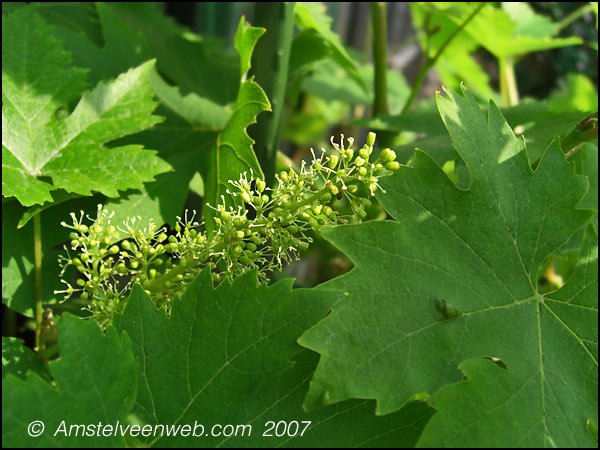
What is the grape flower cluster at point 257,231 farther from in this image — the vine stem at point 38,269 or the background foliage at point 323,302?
the vine stem at point 38,269

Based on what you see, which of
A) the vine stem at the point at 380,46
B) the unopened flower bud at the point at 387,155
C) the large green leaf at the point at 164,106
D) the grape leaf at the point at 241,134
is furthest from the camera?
the vine stem at the point at 380,46

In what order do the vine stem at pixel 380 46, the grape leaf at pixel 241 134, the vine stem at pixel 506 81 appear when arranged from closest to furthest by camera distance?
the grape leaf at pixel 241 134, the vine stem at pixel 380 46, the vine stem at pixel 506 81

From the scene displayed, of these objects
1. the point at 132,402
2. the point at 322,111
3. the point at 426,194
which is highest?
the point at 426,194

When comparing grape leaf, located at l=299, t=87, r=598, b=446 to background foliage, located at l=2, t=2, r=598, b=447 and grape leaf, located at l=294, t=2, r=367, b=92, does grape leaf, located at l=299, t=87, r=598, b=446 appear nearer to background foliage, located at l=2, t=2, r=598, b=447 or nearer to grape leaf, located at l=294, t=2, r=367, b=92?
background foliage, located at l=2, t=2, r=598, b=447

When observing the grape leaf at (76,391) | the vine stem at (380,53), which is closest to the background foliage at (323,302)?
the grape leaf at (76,391)

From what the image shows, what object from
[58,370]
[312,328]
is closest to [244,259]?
[312,328]

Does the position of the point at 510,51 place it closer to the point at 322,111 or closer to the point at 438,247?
the point at 438,247
